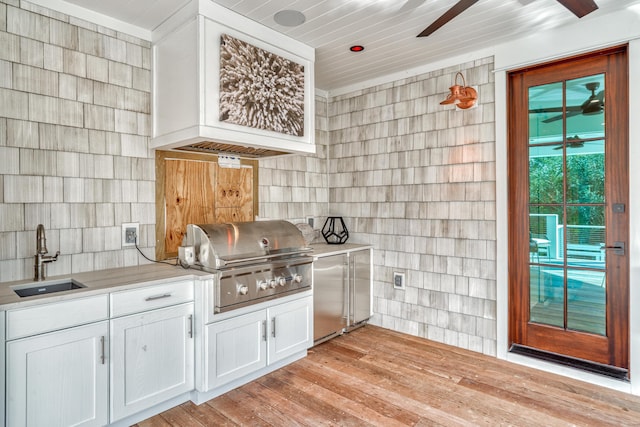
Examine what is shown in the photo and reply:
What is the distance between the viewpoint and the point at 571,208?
2869mm

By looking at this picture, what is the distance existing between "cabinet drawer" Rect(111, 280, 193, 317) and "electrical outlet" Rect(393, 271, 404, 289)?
2102 mm

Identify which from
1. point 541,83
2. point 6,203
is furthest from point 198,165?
point 541,83

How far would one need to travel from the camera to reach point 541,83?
2988 mm

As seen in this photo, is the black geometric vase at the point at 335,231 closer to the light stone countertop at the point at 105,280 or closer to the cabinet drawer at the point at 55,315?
the light stone countertop at the point at 105,280

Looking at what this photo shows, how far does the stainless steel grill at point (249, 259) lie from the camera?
8.39 ft

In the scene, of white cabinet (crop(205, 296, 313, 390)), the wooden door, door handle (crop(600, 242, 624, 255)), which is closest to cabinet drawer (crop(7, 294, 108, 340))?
white cabinet (crop(205, 296, 313, 390))

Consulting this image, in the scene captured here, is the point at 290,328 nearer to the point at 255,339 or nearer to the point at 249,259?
the point at 255,339

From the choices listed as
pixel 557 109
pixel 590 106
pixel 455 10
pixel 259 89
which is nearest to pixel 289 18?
pixel 259 89

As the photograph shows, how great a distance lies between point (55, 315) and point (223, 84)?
5.51 feet

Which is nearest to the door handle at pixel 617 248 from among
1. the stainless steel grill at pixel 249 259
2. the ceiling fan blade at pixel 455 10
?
the ceiling fan blade at pixel 455 10

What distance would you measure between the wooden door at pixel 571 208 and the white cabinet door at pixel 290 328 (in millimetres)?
1701

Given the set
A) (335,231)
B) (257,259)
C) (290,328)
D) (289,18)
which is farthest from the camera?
(335,231)

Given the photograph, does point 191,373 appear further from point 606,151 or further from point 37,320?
point 606,151

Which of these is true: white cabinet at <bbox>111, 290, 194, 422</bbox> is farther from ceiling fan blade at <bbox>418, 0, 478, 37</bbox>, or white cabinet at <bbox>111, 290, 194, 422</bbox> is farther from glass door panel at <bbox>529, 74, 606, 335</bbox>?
glass door panel at <bbox>529, 74, 606, 335</bbox>
